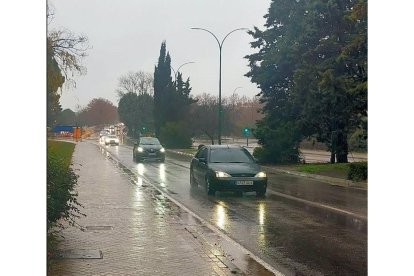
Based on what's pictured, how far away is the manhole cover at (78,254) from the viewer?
7324 millimetres

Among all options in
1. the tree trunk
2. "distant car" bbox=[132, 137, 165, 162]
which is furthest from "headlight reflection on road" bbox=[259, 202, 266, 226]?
the tree trunk

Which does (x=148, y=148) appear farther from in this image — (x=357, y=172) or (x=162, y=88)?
(x=162, y=88)

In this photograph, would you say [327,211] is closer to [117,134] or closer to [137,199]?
[137,199]

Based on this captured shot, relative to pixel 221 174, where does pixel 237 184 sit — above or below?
below

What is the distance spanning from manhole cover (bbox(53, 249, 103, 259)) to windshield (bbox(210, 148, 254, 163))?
785cm

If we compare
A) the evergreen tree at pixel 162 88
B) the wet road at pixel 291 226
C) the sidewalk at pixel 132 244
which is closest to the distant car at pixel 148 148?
the wet road at pixel 291 226

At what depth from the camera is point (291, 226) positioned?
1018 centimetres

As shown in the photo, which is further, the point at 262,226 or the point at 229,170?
the point at 229,170

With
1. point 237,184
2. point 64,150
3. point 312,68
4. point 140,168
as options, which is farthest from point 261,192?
point 140,168

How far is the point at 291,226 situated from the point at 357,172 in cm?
957

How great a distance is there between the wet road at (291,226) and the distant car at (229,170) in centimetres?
29

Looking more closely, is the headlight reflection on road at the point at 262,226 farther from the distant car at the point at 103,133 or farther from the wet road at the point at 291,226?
the distant car at the point at 103,133
